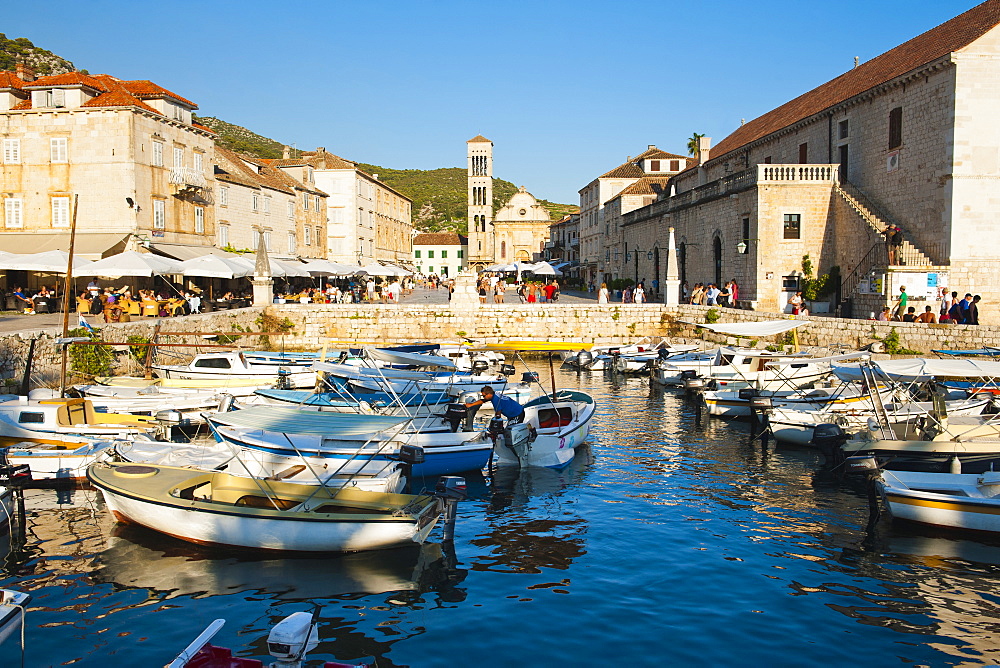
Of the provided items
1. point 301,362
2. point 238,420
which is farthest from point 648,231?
point 238,420

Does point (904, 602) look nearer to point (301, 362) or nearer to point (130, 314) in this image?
point (301, 362)

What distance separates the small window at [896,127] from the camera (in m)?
31.0

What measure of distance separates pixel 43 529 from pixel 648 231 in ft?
150

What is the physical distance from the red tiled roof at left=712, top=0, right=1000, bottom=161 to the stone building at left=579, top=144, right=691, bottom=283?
20234 millimetres

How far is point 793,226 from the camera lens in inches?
1367

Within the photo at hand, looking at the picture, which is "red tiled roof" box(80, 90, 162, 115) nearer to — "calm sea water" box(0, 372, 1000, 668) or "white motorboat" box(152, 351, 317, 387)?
"white motorboat" box(152, 351, 317, 387)

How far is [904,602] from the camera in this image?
9922mm

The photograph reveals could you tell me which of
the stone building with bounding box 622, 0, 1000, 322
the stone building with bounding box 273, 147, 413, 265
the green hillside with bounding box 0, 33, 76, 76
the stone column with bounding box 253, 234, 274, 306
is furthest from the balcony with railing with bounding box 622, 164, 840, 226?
the green hillside with bounding box 0, 33, 76, 76

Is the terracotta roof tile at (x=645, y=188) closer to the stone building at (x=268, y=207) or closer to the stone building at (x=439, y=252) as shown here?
the stone building at (x=268, y=207)

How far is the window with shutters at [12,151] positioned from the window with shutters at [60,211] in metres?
2.88

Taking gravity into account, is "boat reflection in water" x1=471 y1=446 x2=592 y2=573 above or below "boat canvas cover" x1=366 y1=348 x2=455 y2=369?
below

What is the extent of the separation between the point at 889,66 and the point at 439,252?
83.0 metres

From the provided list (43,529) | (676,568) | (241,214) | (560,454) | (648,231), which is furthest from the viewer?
(648,231)

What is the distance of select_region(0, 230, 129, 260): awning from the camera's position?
34.4 metres
